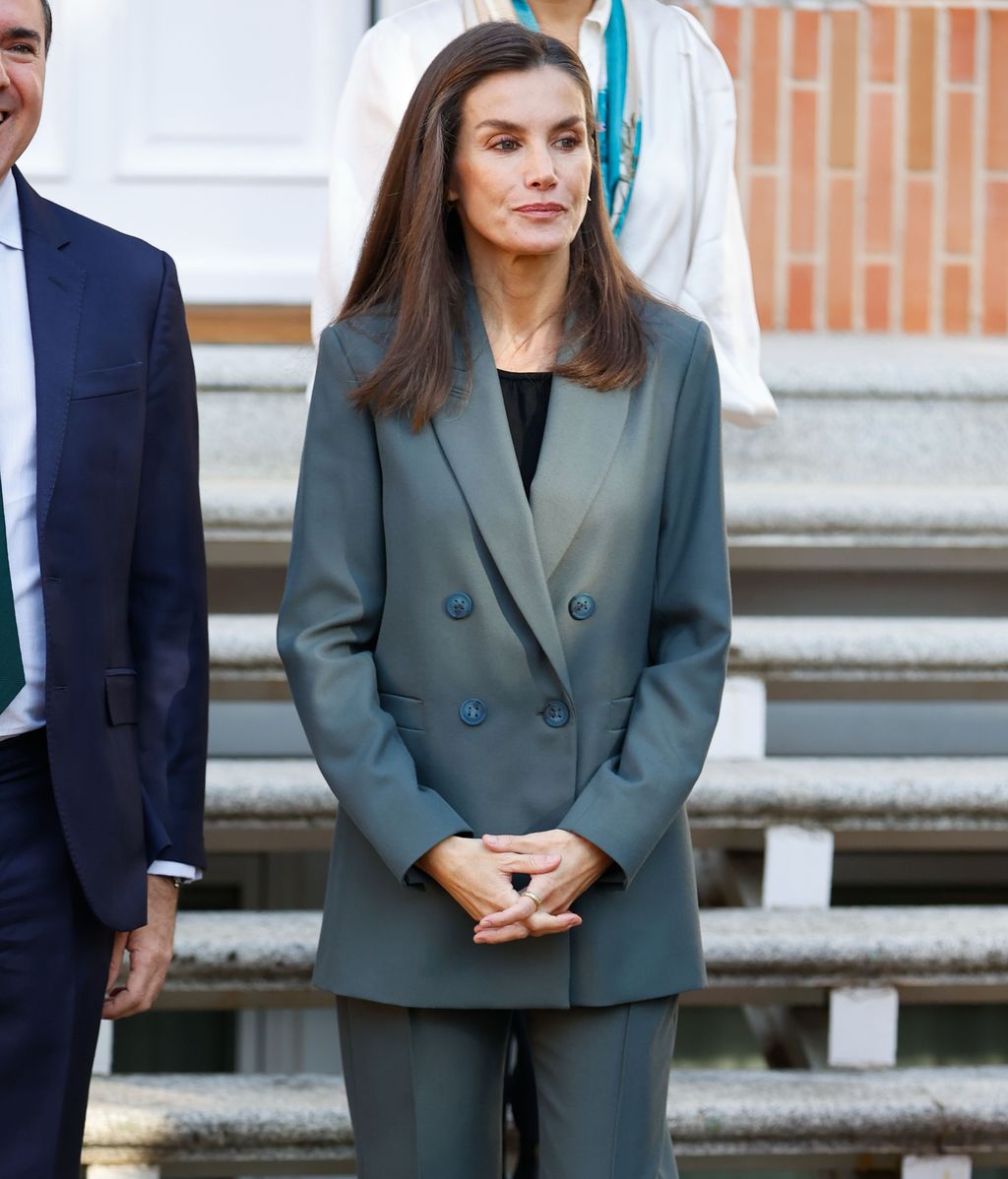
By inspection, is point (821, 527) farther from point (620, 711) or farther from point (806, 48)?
point (806, 48)

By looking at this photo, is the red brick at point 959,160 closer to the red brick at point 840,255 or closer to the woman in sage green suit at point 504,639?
the red brick at point 840,255

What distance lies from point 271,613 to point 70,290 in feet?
5.64

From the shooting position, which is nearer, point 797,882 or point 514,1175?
point 514,1175

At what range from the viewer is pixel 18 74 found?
5.79 ft

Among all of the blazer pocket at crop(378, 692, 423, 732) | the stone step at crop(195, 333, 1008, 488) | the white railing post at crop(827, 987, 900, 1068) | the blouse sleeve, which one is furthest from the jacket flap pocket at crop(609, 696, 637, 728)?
the stone step at crop(195, 333, 1008, 488)

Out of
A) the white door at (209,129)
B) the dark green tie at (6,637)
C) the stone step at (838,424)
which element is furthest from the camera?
the white door at (209,129)

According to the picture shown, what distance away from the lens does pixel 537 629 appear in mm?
1808

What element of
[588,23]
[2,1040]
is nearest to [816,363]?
[588,23]

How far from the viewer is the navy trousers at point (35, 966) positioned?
1.76m

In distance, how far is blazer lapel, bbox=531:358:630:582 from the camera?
1830 millimetres

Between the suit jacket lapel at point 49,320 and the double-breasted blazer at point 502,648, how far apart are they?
0.27m

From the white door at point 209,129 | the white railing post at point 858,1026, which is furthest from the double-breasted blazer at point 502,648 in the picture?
the white door at point 209,129

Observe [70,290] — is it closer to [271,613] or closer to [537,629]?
[537,629]

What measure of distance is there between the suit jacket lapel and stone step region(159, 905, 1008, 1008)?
4.16ft
